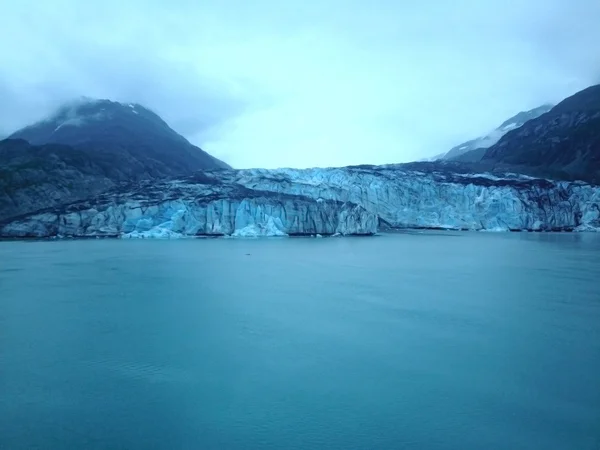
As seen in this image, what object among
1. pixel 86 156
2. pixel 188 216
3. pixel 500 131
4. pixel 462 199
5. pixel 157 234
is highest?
pixel 500 131

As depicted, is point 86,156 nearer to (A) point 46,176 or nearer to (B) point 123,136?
(A) point 46,176

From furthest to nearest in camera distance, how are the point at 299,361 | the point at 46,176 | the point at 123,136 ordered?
the point at 123,136, the point at 46,176, the point at 299,361

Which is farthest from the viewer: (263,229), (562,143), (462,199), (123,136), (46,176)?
(123,136)

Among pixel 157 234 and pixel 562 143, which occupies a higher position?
pixel 562 143

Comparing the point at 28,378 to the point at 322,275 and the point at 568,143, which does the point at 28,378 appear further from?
the point at 568,143

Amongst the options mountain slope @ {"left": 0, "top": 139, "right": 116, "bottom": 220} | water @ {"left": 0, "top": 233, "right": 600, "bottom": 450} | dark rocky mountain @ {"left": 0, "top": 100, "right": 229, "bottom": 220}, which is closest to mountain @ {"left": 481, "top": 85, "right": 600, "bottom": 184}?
dark rocky mountain @ {"left": 0, "top": 100, "right": 229, "bottom": 220}

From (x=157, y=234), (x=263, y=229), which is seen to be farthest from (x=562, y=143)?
(x=157, y=234)

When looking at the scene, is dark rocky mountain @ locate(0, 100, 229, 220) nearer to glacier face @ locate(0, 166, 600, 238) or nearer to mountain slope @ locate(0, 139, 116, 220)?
mountain slope @ locate(0, 139, 116, 220)
